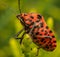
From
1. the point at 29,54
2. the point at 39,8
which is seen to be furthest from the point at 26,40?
the point at 39,8

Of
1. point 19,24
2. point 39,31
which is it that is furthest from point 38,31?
point 19,24

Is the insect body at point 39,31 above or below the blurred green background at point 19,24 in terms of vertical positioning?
above

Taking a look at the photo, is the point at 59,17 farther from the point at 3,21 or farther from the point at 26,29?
the point at 26,29

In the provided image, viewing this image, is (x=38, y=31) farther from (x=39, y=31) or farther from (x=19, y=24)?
(x=19, y=24)

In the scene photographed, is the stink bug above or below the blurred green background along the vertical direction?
above
